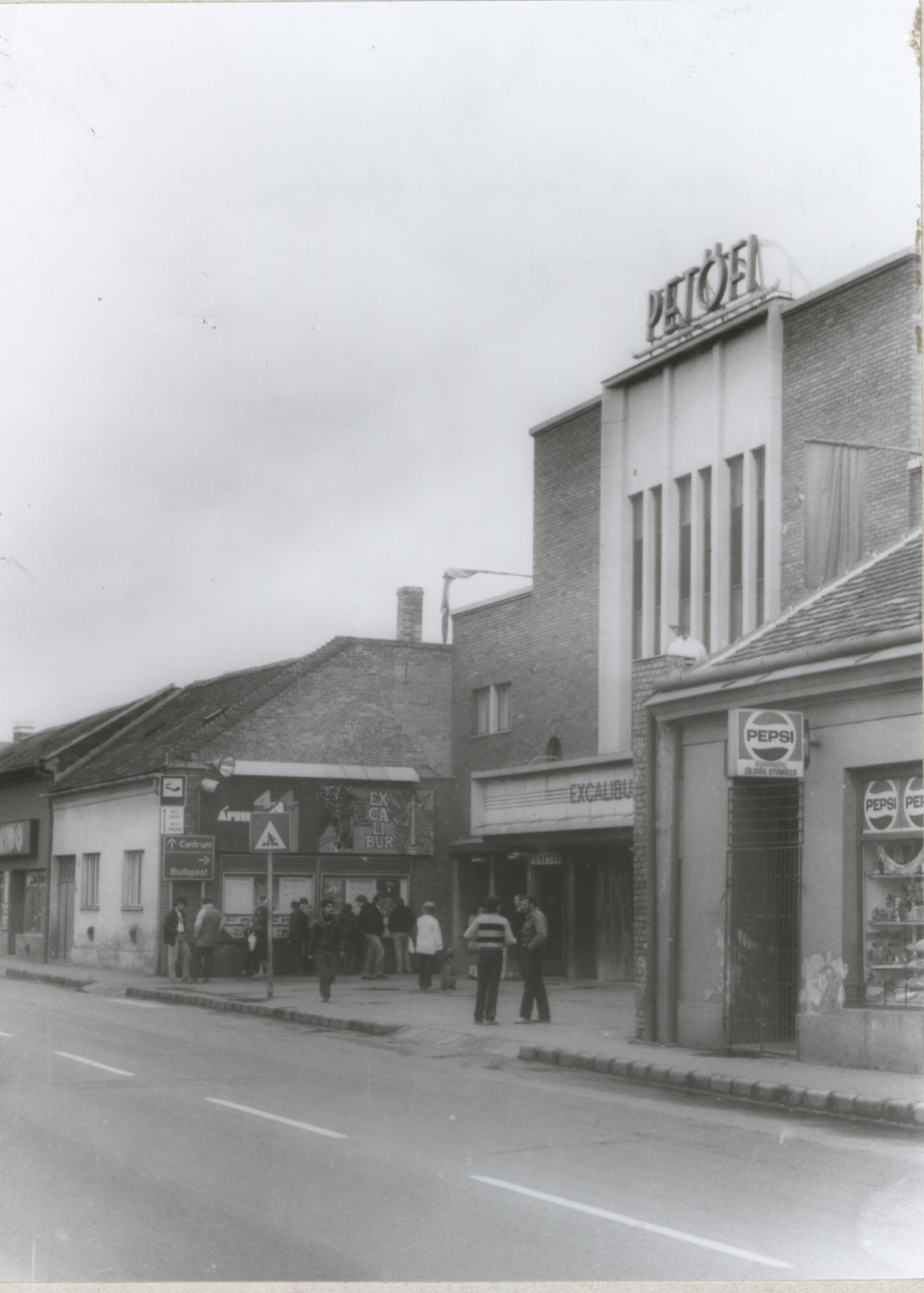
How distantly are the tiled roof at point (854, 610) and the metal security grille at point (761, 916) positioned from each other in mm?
1583

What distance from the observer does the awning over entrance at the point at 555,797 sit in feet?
84.0

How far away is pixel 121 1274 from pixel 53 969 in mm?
27125

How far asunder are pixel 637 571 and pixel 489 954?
10027 millimetres

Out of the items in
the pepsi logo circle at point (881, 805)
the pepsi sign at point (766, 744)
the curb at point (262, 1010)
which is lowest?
the curb at point (262, 1010)

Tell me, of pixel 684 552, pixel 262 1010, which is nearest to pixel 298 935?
pixel 262 1010

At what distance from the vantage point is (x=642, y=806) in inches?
686

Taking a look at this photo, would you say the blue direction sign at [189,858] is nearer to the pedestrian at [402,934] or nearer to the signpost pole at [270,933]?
the pedestrian at [402,934]

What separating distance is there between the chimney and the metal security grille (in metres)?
20.5

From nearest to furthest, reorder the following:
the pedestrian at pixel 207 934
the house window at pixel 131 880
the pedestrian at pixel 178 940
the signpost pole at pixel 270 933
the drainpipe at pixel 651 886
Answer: the drainpipe at pixel 651 886 → the signpost pole at pixel 270 933 → the pedestrian at pixel 207 934 → the pedestrian at pixel 178 940 → the house window at pixel 131 880

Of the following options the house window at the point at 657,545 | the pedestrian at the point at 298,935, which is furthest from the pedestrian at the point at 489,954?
the pedestrian at the point at 298,935

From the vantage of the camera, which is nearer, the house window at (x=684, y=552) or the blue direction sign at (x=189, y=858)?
the house window at (x=684, y=552)

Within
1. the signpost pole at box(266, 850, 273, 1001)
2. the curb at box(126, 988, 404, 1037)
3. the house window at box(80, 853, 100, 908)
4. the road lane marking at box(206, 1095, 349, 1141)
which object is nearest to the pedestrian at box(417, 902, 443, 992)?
the signpost pole at box(266, 850, 273, 1001)

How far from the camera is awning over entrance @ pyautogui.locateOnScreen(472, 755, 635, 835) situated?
25594mm

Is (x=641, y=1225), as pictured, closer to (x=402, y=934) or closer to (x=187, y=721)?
(x=402, y=934)
